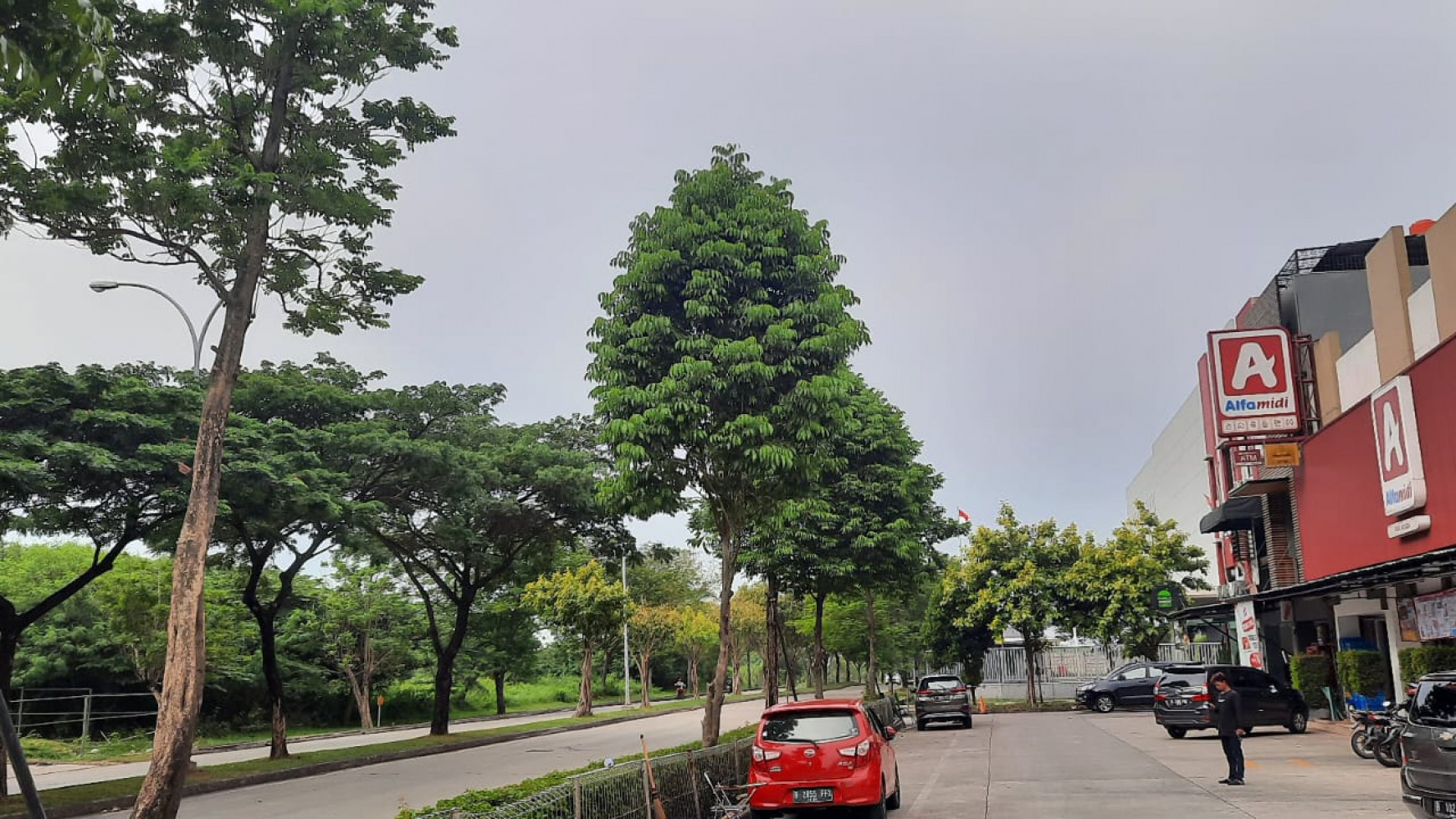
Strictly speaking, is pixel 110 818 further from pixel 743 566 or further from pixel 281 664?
pixel 281 664

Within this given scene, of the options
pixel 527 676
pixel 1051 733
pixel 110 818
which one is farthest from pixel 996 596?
pixel 110 818

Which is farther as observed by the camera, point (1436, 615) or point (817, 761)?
point (1436, 615)

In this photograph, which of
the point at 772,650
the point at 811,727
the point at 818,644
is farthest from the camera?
the point at 818,644

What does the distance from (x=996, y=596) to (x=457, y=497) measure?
23.4 m

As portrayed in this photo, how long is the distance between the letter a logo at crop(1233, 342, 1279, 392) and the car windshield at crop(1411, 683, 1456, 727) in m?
15.5

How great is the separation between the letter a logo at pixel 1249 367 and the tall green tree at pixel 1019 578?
16.9 meters

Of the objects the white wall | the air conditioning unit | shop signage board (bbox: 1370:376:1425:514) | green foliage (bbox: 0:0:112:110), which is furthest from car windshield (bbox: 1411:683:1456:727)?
the white wall

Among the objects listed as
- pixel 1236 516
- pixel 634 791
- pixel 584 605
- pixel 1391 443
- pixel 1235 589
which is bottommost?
pixel 634 791

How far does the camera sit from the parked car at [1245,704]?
2495 cm

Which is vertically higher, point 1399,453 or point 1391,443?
point 1391,443

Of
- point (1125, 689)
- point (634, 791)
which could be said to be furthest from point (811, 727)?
point (1125, 689)

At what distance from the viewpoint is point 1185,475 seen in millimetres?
65750

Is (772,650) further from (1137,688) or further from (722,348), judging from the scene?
(1137,688)

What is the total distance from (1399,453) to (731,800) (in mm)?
12964
